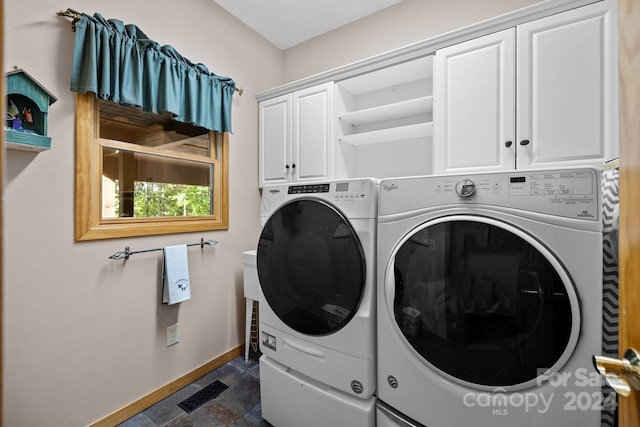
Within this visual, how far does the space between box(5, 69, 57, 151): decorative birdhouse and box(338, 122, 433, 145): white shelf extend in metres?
1.72

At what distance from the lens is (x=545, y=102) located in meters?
1.43

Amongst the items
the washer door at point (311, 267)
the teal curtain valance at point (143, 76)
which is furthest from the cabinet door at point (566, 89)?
the teal curtain valance at point (143, 76)

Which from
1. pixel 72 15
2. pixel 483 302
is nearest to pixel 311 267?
pixel 483 302

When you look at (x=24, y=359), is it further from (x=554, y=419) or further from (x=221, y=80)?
(x=554, y=419)

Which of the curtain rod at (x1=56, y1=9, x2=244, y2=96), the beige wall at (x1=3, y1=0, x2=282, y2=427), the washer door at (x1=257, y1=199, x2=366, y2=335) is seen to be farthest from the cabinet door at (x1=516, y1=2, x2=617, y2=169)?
the curtain rod at (x1=56, y1=9, x2=244, y2=96)

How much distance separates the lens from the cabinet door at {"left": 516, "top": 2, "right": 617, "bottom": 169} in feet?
4.31

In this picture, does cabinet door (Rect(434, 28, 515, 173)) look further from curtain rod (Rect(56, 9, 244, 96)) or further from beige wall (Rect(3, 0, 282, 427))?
curtain rod (Rect(56, 9, 244, 96))

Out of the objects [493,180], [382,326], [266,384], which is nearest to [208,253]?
[266,384]

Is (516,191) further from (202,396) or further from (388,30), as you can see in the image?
(202,396)

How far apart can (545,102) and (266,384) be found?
215 centimetres

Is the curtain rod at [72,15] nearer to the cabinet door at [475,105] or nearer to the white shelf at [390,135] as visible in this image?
the white shelf at [390,135]

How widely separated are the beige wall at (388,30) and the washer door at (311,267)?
1745mm

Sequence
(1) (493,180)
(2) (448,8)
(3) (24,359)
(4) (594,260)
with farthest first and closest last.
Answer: (2) (448,8), (3) (24,359), (1) (493,180), (4) (594,260)

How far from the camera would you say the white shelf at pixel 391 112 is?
187 centimetres
